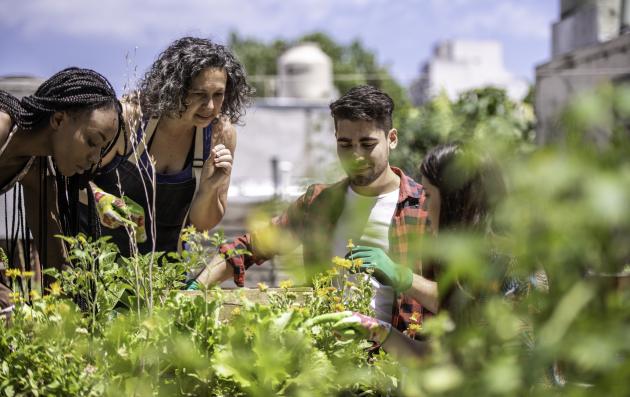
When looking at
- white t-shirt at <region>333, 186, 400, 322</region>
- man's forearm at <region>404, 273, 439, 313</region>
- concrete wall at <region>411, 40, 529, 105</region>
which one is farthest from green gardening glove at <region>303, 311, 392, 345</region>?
concrete wall at <region>411, 40, 529, 105</region>

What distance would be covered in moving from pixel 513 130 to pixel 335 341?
36.0 ft

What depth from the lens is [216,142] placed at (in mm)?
2887

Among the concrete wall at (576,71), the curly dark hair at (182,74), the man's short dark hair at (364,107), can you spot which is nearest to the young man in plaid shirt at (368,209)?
the man's short dark hair at (364,107)

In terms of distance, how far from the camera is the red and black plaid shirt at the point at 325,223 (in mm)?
2283

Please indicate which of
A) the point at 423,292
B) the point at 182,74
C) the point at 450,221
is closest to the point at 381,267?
the point at 423,292

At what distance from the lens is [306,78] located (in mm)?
25219

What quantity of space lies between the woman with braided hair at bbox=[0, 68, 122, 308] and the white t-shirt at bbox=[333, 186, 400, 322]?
733 millimetres

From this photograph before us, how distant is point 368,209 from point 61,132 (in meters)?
0.90

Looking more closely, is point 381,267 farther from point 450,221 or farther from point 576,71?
point 576,71

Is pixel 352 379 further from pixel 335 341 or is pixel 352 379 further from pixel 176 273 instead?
pixel 176 273

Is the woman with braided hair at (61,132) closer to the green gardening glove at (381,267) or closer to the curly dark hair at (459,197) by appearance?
the green gardening glove at (381,267)

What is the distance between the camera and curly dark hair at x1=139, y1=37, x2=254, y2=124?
267 centimetres

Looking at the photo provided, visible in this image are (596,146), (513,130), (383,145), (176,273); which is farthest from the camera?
(513,130)

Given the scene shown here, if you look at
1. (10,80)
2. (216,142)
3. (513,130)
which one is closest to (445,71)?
(513,130)
